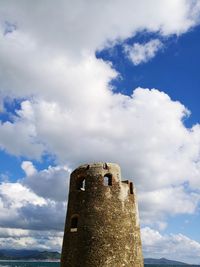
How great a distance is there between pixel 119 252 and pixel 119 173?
16.1 ft

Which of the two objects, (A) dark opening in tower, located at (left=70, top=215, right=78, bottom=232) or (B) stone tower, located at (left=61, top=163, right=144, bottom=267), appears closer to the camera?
(B) stone tower, located at (left=61, top=163, right=144, bottom=267)

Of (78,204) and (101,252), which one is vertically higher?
(78,204)

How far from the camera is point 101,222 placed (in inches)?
826

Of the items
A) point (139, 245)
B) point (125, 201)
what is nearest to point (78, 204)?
point (125, 201)

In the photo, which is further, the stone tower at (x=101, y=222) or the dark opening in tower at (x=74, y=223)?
the dark opening in tower at (x=74, y=223)

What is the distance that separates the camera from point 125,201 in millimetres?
22250

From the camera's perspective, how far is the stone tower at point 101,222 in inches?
804

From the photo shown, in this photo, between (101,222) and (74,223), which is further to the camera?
(74,223)

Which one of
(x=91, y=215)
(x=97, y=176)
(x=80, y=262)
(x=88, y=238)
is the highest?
(x=97, y=176)

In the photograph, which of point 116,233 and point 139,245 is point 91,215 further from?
point 139,245

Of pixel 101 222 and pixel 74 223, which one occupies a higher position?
pixel 74 223

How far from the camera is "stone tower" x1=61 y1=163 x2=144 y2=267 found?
20.4m

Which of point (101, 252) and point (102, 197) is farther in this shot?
point (102, 197)

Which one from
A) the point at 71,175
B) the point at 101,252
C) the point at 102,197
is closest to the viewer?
the point at 101,252
